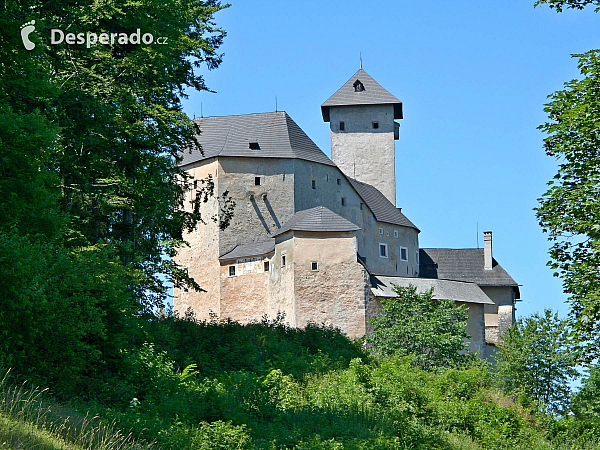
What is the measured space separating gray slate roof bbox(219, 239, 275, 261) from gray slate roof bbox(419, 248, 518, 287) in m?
20.6

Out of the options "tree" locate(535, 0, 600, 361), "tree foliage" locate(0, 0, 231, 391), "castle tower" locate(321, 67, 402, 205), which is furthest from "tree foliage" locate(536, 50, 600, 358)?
"castle tower" locate(321, 67, 402, 205)

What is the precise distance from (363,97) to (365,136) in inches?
122

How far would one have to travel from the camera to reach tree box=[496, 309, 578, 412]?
3466 centimetres

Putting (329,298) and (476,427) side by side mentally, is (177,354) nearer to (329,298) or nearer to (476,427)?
(476,427)

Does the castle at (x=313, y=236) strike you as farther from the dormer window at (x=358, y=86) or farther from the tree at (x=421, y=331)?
A: the tree at (x=421, y=331)

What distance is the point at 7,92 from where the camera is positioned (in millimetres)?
16984

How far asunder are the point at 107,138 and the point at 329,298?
21691mm

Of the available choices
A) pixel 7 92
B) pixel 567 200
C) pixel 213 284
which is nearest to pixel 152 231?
pixel 7 92

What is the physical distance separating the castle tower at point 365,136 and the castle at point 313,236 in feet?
0.24

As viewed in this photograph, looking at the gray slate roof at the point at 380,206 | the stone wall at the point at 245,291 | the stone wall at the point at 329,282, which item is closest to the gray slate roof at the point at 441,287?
the stone wall at the point at 329,282

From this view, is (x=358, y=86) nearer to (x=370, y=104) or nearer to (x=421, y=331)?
(x=370, y=104)

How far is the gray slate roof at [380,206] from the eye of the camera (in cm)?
5653

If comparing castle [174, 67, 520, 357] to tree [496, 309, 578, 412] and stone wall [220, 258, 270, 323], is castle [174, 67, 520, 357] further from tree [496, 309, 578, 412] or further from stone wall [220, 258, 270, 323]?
tree [496, 309, 578, 412]

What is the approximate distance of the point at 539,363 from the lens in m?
35.3
